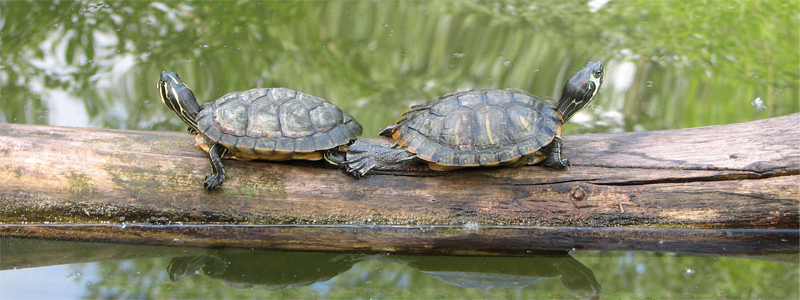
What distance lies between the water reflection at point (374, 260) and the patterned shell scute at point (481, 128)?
1.88 feet

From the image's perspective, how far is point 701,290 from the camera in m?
2.79

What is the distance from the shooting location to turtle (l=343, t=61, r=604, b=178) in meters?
2.87

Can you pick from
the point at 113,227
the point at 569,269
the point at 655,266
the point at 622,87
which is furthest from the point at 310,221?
the point at 622,87

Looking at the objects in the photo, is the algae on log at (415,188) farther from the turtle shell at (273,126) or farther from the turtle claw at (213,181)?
the turtle shell at (273,126)

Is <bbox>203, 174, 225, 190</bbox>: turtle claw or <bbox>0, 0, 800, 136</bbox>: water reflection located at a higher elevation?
<bbox>203, 174, 225, 190</bbox>: turtle claw

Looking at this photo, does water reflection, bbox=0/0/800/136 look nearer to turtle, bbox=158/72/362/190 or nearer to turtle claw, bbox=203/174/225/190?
turtle, bbox=158/72/362/190

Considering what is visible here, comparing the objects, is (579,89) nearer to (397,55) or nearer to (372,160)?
(372,160)

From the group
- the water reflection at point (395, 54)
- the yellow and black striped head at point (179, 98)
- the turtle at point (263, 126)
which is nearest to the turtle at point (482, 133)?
the turtle at point (263, 126)

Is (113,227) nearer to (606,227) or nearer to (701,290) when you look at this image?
(606,227)

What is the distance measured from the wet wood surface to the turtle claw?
0.05 meters

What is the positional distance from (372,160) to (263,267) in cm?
81

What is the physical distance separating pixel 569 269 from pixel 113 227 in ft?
7.99

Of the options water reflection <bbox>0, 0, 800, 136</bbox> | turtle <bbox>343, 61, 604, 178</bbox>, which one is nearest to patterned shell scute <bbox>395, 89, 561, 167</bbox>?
turtle <bbox>343, 61, 604, 178</bbox>

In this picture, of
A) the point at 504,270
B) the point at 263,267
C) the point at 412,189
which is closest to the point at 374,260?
the point at 412,189
